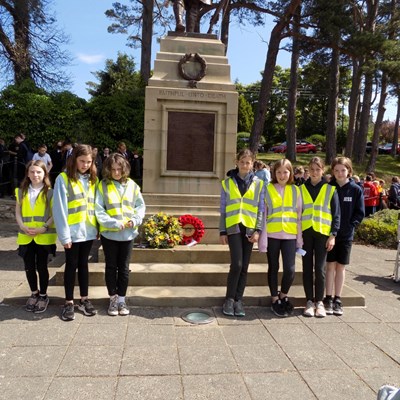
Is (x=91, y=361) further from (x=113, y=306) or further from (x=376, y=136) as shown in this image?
(x=376, y=136)

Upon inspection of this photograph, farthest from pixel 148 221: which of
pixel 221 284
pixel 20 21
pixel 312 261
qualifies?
pixel 20 21

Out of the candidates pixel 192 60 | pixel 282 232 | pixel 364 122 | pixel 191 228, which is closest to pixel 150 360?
pixel 282 232

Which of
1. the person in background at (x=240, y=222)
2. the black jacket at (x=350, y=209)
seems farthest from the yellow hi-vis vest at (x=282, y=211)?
the black jacket at (x=350, y=209)

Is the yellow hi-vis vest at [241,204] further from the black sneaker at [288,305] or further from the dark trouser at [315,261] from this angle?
the black sneaker at [288,305]

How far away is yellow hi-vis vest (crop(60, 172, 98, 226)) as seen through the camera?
4.54 metres

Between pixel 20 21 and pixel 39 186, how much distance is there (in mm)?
17521

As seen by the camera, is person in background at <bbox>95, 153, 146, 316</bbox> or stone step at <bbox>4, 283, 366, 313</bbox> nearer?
person in background at <bbox>95, 153, 146, 316</bbox>

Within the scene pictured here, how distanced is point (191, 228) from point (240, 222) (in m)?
1.84

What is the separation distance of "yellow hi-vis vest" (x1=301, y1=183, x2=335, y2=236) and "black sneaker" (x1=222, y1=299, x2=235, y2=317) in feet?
4.01

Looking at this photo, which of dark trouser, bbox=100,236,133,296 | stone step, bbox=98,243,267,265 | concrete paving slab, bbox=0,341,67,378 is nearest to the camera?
concrete paving slab, bbox=0,341,67,378

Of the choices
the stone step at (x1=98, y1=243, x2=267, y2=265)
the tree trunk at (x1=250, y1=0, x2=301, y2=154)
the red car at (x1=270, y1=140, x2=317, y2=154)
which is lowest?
the stone step at (x1=98, y1=243, x2=267, y2=265)

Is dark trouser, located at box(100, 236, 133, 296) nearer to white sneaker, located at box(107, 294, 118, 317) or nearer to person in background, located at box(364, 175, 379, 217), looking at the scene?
white sneaker, located at box(107, 294, 118, 317)

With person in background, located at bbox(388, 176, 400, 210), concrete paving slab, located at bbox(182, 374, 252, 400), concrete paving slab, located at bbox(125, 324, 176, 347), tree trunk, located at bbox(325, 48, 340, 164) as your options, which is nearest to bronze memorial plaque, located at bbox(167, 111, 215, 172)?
concrete paving slab, located at bbox(125, 324, 176, 347)

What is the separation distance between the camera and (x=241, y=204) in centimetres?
486
